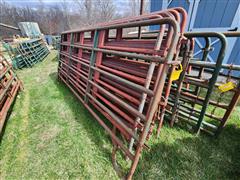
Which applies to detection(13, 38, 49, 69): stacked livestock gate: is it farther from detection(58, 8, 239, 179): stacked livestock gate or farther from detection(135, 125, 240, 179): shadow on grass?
detection(135, 125, 240, 179): shadow on grass

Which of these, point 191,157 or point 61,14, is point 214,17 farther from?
point 61,14

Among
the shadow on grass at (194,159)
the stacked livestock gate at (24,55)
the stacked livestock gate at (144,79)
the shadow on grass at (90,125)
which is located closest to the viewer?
the stacked livestock gate at (144,79)

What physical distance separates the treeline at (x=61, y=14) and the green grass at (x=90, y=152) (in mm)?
16469

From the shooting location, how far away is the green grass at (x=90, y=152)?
1488mm

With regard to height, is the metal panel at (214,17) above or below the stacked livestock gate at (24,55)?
above

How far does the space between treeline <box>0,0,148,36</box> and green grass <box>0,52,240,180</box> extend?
16.5 metres

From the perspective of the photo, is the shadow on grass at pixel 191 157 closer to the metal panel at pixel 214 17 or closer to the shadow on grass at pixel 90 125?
the shadow on grass at pixel 90 125

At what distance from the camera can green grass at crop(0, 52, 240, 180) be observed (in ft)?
4.88

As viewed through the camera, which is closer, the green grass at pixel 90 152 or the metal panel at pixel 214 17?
the green grass at pixel 90 152

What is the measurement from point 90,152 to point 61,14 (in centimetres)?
3342

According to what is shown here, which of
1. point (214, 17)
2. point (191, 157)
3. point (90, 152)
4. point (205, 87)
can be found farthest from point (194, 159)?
point (214, 17)

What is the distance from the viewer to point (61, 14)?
27.4m

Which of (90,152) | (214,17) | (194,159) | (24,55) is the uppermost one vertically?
(214,17)

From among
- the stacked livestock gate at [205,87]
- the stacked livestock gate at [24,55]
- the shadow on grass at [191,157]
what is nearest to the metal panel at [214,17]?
the stacked livestock gate at [205,87]
